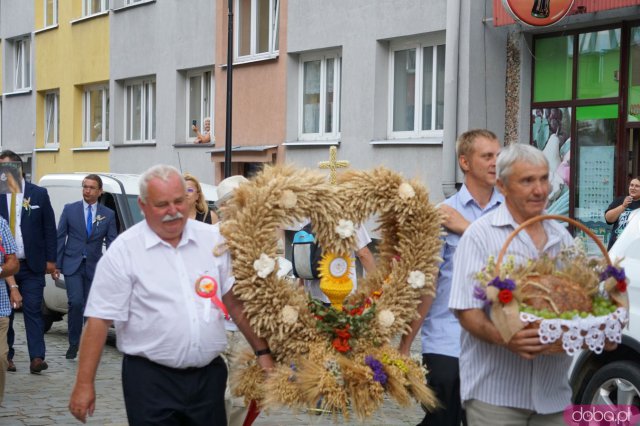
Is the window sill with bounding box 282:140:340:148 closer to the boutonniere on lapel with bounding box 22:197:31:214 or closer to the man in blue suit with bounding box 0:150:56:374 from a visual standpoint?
the man in blue suit with bounding box 0:150:56:374

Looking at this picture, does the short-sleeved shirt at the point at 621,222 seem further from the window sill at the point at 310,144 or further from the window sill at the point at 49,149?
the window sill at the point at 49,149

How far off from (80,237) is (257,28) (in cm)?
1138

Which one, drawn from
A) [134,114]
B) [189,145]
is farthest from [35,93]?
[189,145]

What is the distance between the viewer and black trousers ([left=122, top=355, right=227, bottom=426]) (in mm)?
4809

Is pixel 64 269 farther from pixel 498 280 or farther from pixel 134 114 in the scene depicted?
pixel 134 114

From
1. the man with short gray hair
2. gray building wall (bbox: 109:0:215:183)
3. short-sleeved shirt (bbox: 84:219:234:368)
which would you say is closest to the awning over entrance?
gray building wall (bbox: 109:0:215:183)

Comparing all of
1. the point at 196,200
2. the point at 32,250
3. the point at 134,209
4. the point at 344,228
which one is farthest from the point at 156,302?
the point at 134,209

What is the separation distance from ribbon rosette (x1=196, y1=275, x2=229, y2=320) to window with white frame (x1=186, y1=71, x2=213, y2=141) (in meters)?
19.7

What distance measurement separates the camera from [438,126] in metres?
17.7

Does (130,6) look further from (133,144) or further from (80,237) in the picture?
(80,237)

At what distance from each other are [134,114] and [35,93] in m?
6.82

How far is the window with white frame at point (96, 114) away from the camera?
29.8 meters

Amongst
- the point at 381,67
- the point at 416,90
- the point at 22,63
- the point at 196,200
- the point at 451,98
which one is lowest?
the point at 196,200

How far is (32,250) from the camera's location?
10688 millimetres
